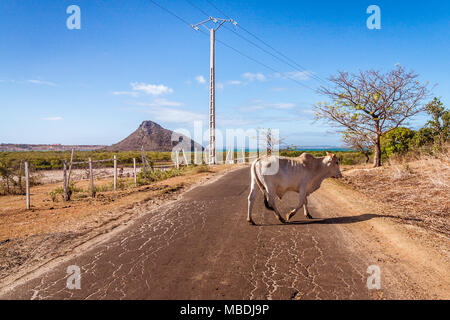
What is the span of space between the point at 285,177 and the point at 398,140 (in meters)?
22.8

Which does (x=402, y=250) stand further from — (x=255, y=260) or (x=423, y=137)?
(x=423, y=137)

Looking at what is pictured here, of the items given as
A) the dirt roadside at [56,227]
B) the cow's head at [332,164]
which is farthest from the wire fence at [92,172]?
the cow's head at [332,164]

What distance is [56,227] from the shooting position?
7074 mm

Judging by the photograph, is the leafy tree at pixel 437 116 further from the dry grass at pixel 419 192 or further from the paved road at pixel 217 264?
the paved road at pixel 217 264

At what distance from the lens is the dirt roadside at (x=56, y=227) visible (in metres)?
4.91

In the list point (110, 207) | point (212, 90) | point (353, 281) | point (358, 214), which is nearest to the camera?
point (353, 281)

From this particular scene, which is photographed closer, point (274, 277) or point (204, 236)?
point (274, 277)

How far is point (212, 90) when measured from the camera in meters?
28.9

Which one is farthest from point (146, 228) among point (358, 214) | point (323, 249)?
point (358, 214)

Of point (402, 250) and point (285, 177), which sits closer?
point (402, 250)

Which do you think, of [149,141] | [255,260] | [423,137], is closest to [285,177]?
[255,260]

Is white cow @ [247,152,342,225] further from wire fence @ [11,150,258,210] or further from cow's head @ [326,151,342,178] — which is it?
wire fence @ [11,150,258,210]

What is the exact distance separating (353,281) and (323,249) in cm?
124

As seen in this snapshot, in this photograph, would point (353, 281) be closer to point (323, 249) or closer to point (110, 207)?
point (323, 249)
